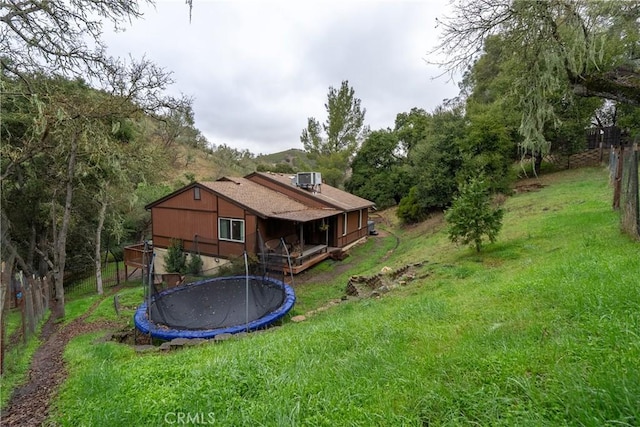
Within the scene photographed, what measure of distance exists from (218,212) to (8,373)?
988 cm

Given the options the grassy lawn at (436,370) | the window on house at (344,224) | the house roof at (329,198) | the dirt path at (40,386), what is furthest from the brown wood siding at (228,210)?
the grassy lawn at (436,370)

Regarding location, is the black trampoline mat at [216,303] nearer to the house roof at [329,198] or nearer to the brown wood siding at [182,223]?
the brown wood siding at [182,223]

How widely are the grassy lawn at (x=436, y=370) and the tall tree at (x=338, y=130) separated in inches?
1057

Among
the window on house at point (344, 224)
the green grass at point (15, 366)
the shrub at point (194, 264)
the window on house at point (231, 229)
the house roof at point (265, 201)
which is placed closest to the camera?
the green grass at point (15, 366)

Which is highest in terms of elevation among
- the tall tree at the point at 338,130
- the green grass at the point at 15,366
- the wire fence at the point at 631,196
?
the tall tree at the point at 338,130

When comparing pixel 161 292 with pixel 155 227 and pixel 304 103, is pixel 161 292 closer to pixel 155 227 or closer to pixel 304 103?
pixel 155 227

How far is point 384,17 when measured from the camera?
770cm

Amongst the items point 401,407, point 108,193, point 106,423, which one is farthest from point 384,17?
point 108,193

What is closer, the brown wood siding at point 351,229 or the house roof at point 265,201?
the house roof at point 265,201

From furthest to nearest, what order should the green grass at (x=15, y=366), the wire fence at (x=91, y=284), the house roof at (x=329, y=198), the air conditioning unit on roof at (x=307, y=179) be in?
the air conditioning unit on roof at (x=307, y=179)
the house roof at (x=329, y=198)
the wire fence at (x=91, y=284)
the green grass at (x=15, y=366)

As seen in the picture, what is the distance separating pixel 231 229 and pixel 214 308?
562 cm

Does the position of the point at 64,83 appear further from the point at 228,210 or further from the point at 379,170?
the point at 379,170

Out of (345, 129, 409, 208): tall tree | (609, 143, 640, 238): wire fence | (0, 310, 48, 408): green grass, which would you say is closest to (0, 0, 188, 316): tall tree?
(0, 310, 48, 408): green grass

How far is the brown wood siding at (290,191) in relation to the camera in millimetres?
16641
